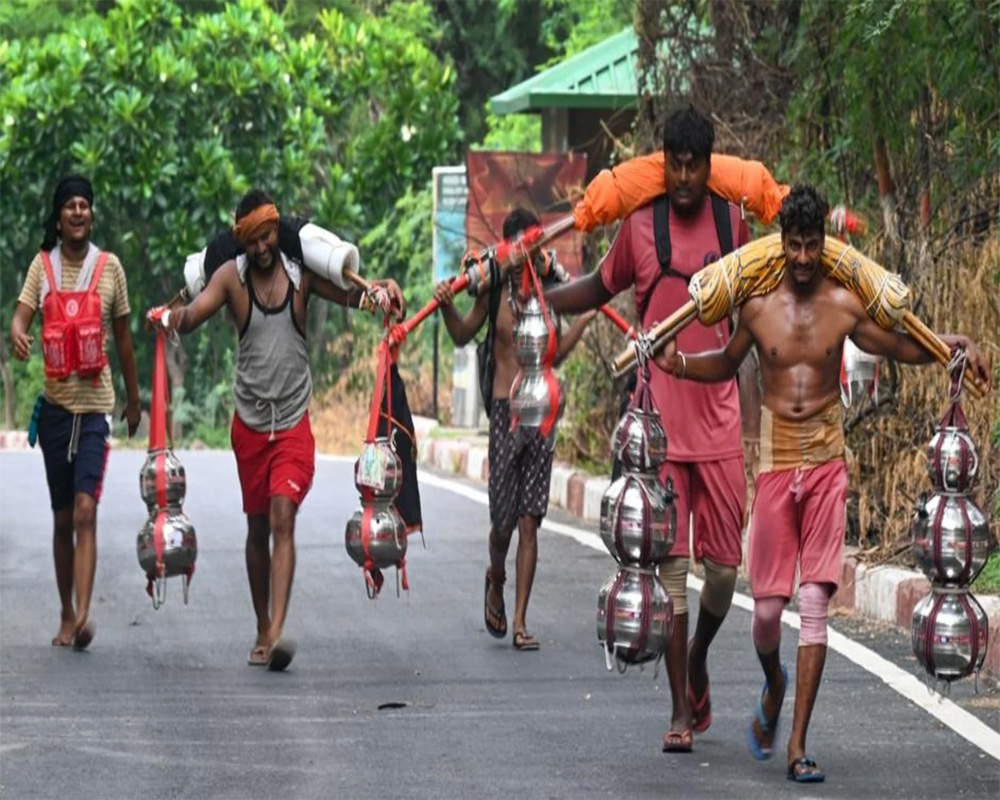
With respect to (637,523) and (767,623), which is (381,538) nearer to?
(767,623)

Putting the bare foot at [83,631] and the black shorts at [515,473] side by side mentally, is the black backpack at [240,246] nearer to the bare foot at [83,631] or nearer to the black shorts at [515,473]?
the black shorts at [515,473]

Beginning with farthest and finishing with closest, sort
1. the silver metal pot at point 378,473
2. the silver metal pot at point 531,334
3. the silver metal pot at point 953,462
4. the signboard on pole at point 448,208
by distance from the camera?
1. the signboard on pole at point 448,208
2. the silver metal pot at point 378,473
3. the silver metal pot at point 531,334
4. the silver metal pot at point 953,462

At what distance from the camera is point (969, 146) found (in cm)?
1366

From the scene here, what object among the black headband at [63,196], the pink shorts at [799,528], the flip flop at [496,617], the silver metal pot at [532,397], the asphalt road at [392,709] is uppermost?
the black headband at [63,196]

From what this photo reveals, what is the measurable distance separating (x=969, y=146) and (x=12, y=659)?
5953mm

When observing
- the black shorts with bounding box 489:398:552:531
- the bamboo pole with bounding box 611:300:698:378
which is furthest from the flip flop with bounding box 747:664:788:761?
the black shorts with bounding box 489:398:552:531

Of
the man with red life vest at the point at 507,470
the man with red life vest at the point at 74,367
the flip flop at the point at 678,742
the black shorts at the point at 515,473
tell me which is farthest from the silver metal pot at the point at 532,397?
the man with red life vest at the point at 74,367

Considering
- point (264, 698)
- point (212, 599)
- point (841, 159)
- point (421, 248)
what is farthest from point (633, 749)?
point (421, 248)

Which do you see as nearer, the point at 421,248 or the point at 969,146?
the point at 969,146

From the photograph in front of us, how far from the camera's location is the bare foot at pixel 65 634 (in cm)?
1132

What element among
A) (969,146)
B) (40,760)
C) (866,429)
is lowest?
(40,760)

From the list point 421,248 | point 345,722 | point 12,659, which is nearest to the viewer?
point 345,722

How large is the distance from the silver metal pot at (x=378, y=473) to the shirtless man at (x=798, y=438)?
1888 mm

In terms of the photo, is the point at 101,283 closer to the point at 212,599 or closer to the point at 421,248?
the point at 212,599
